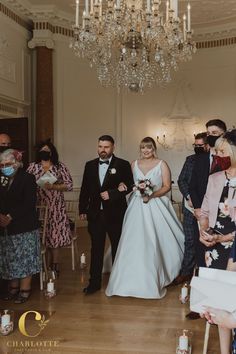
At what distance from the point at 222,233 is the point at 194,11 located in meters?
7.03

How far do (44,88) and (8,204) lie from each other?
200 inches

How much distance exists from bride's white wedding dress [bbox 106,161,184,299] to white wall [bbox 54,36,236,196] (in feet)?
16.0

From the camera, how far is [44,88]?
8867 mm

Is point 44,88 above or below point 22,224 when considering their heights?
above

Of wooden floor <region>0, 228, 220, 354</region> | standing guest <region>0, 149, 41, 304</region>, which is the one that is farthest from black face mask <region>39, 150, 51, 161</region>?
wooden floor <region>0, 228, 220, 354</region>

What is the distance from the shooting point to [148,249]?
15.2 feet

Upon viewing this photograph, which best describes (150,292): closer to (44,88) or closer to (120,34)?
(120,34)

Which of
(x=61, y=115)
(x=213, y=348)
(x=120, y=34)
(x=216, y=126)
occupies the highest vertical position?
(x=120, y=34)

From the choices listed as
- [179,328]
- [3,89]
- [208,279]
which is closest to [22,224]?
[179,328]

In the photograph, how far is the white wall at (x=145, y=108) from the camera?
31.6 ft

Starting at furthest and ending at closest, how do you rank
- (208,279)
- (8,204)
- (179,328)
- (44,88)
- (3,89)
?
(44,88), (3,89), (8,204), (179,328), (208,279)

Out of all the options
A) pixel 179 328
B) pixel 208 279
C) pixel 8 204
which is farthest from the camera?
pixel 8 204

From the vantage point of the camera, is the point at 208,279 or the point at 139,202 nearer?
the point at 208,279

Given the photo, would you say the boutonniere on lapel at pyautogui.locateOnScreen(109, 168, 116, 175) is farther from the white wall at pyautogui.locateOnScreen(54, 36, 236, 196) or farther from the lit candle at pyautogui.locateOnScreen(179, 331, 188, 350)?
the white wall at pyautogui.locateOnScreen(54, 36, 236, 196)
